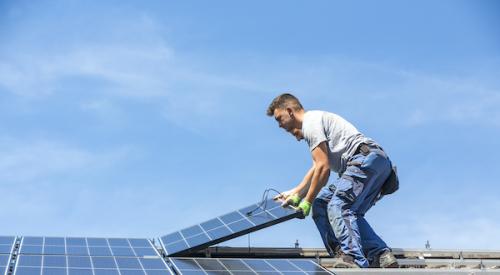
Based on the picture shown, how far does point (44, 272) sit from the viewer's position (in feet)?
28.1

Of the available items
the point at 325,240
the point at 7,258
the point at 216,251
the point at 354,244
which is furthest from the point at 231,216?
the point at 7,258

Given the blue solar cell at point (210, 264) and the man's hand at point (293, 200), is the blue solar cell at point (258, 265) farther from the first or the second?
the man's hand at point (293, 200)

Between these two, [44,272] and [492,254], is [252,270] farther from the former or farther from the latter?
[492,254]

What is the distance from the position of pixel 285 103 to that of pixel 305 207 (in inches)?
58.5

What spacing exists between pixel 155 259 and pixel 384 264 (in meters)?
2.94

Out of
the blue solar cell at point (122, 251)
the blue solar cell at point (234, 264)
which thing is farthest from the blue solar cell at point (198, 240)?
the blue solar cell at point (234, 264)

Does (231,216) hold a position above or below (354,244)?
above

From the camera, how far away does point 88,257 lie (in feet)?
31.8

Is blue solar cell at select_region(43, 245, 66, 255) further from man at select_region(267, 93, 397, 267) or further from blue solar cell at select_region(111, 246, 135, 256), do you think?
man at select_region(267, 93, 397, 267)

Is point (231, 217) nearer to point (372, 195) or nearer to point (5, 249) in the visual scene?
point (372, 195)

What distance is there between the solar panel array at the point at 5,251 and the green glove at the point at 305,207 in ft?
12.9

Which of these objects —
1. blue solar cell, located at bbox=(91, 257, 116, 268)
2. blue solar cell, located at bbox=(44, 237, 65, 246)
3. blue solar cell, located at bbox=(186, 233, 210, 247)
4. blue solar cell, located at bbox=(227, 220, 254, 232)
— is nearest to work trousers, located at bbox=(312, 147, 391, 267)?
blue solar cell, located at bbox=(227, 220, 254, 232)

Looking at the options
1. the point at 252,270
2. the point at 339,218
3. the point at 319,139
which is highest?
the point at 319,139

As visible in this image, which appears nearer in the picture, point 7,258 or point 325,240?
point 7,258
